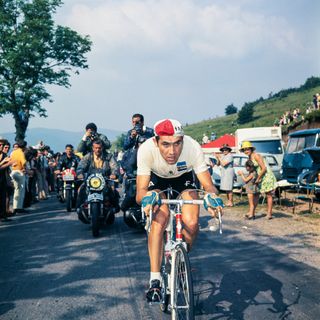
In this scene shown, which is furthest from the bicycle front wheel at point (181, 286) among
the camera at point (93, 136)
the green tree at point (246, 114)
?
the green tree at point (246, 114)

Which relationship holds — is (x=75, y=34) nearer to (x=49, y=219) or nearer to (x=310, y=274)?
(x=49, y=219)

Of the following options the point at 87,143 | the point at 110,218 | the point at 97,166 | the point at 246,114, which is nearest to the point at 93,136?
the point at 87,143

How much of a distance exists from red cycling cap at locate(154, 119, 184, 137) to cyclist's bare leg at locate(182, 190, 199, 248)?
62 cm

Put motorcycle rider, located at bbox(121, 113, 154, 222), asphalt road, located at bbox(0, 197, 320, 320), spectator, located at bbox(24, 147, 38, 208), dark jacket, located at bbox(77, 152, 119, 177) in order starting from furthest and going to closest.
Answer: spectator, located at bbox(24, 147, 38, 208), dark jacket, located at bbox(77, 152, 119, 177), motorcycle rider, located at bbox(121, 113, 154, 222), asphalt road, located at bbox(0, 197, 320, 320)

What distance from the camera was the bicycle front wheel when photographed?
3350 millimetres

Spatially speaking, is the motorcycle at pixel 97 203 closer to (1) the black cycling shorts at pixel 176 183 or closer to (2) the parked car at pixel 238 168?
(1) the black cycling shorts at pixel 176 183

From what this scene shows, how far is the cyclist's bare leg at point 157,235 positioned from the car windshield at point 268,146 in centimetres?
1790

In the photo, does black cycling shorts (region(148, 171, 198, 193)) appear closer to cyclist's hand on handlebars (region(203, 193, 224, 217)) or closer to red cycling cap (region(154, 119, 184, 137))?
red cycling cap (region(154, 119, 184, 137))

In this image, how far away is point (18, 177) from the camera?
1192 cm

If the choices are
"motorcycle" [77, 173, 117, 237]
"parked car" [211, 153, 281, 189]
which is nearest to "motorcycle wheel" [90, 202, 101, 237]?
"motorcycle" [77, 173, 117, 237]

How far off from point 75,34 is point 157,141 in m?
35.1

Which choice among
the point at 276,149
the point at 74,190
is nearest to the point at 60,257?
the point at 74,190

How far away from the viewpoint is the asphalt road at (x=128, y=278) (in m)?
4.29

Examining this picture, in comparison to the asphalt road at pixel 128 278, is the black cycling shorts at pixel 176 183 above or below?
above
